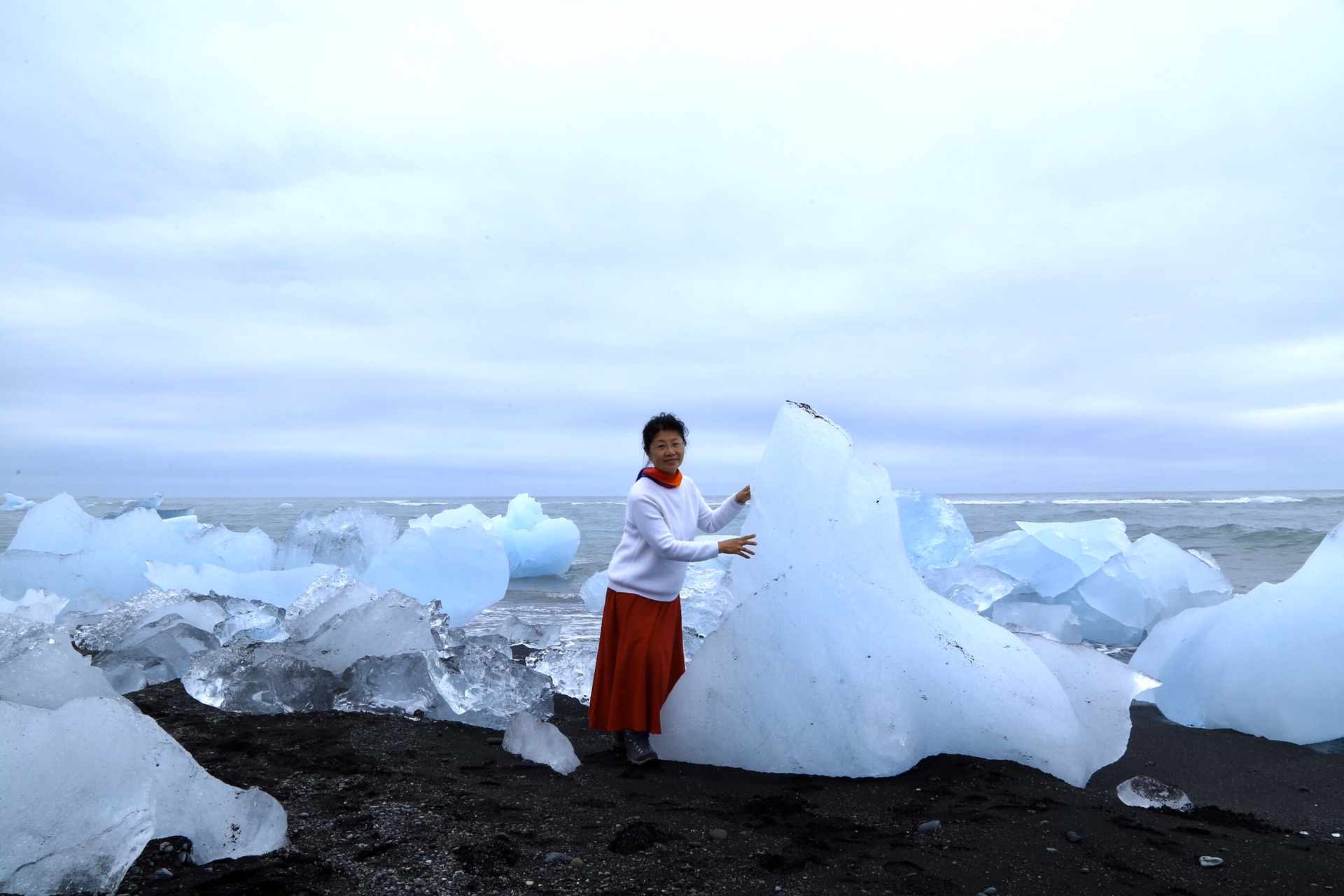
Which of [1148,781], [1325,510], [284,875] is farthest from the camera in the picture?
[1325,510]

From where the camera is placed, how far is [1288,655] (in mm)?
3502

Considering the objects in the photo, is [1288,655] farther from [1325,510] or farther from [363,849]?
[1325,510]

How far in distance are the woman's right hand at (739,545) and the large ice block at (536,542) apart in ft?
26.1

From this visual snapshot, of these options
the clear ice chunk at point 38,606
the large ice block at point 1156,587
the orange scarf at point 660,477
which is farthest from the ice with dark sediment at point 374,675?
the large ice block at point 1156,587

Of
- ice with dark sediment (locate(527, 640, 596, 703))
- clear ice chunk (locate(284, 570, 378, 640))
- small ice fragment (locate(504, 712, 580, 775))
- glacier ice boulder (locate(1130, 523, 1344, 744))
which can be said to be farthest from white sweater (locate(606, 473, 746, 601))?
glacier ice boulder (locate(1130, 523, 1344, 744))

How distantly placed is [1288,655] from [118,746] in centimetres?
428

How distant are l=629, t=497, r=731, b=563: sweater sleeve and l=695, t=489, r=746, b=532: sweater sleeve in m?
0.32

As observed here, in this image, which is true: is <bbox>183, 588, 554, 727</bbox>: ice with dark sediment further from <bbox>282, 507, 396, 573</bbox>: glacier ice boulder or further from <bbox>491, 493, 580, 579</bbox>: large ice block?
<bbox>491, 493, 580, 579</bbox>: large ice block

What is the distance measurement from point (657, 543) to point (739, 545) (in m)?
0.31

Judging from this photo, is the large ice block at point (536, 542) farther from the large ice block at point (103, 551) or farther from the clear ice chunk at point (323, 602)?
the clear ice chunk at point (323, 602)

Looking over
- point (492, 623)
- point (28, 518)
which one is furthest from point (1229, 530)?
point (28, 518)

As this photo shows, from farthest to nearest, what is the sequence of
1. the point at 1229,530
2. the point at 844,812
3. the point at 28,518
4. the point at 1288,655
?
the point at 1229,530 → the point at 28,518 → the point at 1288,655 → the point at 844,812

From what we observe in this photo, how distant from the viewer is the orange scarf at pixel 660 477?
318 cm

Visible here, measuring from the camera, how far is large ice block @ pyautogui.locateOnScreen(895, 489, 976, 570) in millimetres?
7684
